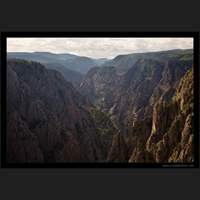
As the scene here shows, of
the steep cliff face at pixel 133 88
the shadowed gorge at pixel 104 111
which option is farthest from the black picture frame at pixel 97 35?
the steep cliff face at pixel 133 88

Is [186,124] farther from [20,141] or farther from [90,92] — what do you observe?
[20,141]

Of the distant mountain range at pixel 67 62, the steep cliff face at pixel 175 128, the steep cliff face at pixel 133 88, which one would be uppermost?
the distant mountain range at pixel 67 62

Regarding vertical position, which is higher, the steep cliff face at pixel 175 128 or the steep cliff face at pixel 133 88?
the steep cliff face at pixel 133 88

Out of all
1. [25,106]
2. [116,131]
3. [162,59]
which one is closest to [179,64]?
[162,59]

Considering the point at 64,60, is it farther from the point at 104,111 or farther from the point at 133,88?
the point at 133,88

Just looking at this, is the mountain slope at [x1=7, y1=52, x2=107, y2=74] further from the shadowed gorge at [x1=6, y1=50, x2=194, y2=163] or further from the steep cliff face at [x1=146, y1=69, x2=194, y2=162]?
the steep cliff face at [x1=146, y1=69, x2=194, y2=162]

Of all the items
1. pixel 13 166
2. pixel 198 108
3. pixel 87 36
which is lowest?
pixel 13 166

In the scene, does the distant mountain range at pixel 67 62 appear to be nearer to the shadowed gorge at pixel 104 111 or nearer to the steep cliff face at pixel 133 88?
the shadowed gorge at pixel 104 111

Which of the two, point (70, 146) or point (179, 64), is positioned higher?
point (179, 64)

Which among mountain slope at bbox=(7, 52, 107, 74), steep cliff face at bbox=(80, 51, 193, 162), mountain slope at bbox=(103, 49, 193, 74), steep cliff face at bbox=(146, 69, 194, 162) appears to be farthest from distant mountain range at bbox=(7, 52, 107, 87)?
steep cliff face at bbox=(146, 69, 194, 162)
